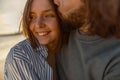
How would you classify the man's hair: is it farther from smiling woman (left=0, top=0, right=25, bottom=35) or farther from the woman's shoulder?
smiling woman (left=0, top=0, right=25, bottom=35)

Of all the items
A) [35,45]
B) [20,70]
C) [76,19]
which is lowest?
[20,70]

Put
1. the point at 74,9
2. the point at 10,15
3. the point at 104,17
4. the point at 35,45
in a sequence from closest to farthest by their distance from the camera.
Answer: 1. the point at 104,17
2. the point at 74,9
3. the point at 35,45
4. the point at 10,15

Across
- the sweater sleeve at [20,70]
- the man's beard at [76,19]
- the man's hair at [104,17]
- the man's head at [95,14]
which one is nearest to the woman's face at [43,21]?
the sweater sleeve at [20,70]

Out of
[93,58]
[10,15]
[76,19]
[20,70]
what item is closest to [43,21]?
[20,70]

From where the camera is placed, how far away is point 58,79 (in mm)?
1519

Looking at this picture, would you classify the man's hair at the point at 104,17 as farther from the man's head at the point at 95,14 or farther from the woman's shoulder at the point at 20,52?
the woman's shoulder at the point at 20,52

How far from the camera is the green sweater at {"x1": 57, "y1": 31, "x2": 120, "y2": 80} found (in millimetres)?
1160

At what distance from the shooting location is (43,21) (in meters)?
1.74

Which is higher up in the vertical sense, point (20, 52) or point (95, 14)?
point (95, 14)

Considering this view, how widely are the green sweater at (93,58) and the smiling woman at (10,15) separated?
2006mm

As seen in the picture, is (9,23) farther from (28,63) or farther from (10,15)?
(28,63)

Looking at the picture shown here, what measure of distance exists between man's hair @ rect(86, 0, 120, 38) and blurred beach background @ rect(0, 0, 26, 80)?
2.07 m

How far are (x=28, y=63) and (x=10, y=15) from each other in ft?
5.46

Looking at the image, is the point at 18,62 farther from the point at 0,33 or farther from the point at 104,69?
the point at 0,33
